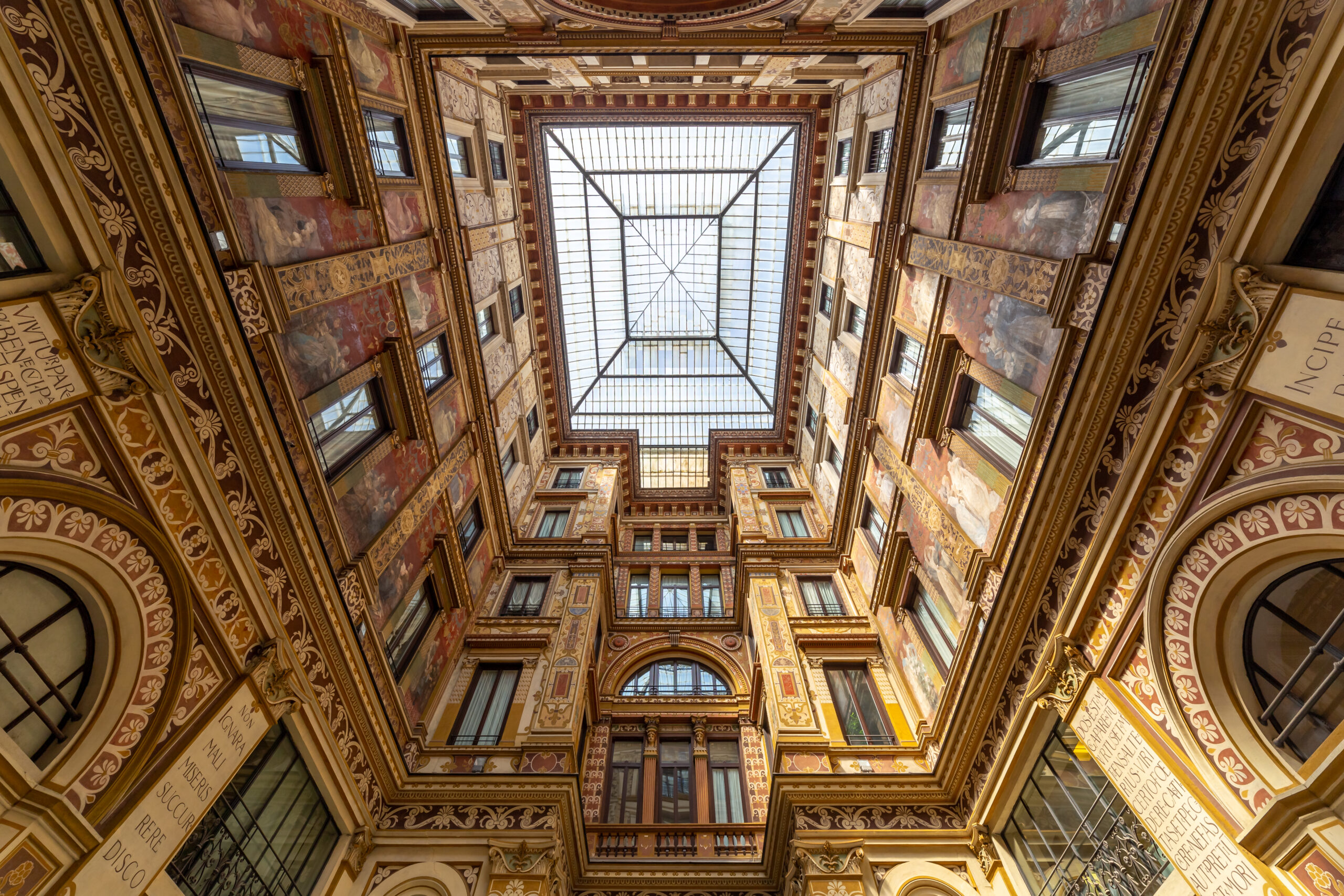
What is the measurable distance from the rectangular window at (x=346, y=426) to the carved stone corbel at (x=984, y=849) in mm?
14168

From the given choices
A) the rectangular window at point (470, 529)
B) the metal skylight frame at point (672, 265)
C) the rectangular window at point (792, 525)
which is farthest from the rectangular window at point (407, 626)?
the metal skylight frame at point (672, 265)

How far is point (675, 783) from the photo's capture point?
15680 millimetres

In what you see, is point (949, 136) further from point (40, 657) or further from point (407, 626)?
point (40, 657)

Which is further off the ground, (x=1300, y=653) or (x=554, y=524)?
→ (x=554, y=524)

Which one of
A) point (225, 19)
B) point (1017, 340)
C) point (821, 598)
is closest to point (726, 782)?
point (821, 598)

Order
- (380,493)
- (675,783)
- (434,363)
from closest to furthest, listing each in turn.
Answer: (380,493) < (434,363) < (675,783)

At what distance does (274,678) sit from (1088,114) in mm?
16289

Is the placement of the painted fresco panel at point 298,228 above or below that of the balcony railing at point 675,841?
above

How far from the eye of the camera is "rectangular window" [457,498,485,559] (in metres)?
16.5

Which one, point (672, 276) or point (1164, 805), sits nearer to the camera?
point (1164, 805)

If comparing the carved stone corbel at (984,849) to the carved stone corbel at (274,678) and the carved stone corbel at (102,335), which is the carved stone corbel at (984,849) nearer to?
the carved stone corbel at (274,678)

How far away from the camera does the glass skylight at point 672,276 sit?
27.9m

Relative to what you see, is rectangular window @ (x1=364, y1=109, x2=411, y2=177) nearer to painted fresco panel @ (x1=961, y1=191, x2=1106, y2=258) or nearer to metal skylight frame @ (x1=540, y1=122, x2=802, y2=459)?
metal skylight frame @ (x1=540, y1=122, x2=802, y2=459)

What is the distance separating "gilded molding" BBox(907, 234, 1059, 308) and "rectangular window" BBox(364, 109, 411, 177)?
1326cm
